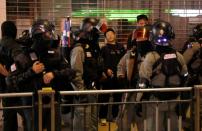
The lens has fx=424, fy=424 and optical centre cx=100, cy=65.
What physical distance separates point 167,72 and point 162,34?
0.48 m

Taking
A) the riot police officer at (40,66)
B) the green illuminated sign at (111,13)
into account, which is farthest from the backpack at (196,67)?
the green illuminated sign at (111,13)

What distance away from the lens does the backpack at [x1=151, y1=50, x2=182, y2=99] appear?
15.2ft

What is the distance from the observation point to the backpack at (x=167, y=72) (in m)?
4.64

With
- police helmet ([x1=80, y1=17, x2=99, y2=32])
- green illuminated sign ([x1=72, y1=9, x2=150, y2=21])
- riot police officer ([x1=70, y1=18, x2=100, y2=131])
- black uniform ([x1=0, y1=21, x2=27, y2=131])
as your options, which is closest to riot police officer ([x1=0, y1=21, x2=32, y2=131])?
black uniform ([x1=0, y1=21, x2=27, y2=131])

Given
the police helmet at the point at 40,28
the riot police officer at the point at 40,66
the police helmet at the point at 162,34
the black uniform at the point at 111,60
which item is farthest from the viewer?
the black uniform at the point at 111,60

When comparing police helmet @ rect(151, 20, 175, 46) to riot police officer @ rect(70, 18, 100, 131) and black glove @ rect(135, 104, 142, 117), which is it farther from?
riot police officer @ rect(70, 18, 100, 131)

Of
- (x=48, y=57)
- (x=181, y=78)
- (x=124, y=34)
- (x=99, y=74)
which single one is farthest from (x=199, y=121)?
(x=124, y=34)

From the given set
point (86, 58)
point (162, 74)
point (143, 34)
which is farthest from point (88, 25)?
point (162, 74)

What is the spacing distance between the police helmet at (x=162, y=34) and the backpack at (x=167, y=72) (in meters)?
0.17

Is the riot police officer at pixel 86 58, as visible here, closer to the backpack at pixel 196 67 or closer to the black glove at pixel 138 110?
the black glove at pixel 138 110

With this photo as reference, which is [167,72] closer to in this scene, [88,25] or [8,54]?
[88,25]

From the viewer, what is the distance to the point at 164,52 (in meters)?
4.74

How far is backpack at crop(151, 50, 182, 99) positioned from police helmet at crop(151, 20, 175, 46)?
0.17 m

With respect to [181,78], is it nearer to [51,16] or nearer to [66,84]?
[66,84]
